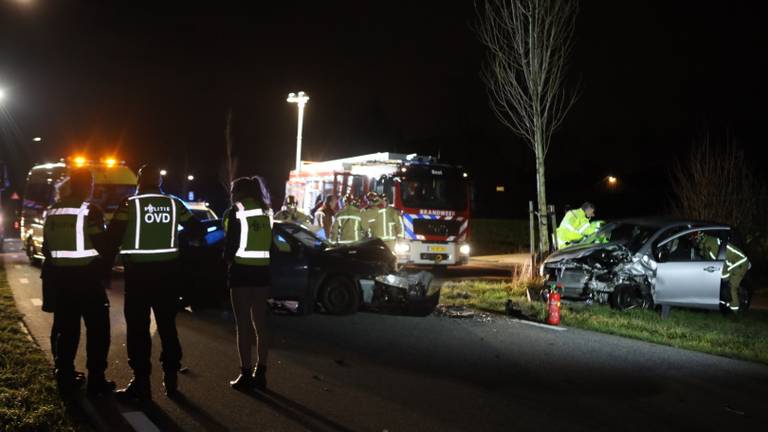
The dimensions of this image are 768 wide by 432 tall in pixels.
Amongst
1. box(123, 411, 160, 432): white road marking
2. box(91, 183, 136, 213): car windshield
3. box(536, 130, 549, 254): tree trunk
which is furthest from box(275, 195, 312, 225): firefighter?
box(123, 411, 160, 432): white road marking

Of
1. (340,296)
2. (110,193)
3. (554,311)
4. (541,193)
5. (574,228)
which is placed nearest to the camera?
(554,311)

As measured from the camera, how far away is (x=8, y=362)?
7.07 metres

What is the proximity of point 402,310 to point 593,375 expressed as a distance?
4.09 meters

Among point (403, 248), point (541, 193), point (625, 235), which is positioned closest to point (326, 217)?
point (403, 248)

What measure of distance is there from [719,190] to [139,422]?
603 inches

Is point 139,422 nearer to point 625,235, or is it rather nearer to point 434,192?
point 625,235

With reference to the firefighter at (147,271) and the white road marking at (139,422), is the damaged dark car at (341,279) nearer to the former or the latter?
the firefighter at (147,271)

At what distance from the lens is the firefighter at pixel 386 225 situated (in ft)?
47.1

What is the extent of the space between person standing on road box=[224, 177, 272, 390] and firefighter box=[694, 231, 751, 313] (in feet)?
25.5

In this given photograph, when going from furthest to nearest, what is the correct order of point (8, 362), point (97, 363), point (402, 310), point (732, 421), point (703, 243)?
point (703, 243)
point (402, 310)
point (8, 362)
point (97, 363)
point (732, 421)

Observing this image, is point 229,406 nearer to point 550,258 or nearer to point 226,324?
point 226,324

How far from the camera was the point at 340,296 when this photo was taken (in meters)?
10.6

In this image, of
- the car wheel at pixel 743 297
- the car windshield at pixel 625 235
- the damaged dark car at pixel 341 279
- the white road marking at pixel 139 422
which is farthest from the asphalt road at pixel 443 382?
the car wheel at pixel 743 297

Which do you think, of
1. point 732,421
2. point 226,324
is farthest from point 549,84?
point 732,421
